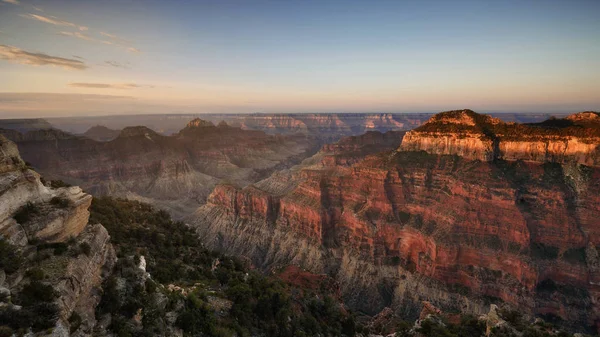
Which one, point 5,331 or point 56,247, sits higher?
point 56,247

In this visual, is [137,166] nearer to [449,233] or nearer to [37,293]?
[449,233]

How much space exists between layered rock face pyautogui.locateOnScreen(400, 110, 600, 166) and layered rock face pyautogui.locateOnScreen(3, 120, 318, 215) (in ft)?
236

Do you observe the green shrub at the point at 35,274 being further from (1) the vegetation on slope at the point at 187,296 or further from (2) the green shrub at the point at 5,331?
(2) the green shrub at the point at 5,331

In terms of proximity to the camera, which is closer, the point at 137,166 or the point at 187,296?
the point at 187,296

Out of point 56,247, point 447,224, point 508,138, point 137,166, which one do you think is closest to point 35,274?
point 56,247

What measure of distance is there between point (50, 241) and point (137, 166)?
138 metres

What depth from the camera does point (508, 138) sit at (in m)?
61.9

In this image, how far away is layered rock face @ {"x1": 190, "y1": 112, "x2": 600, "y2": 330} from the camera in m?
48.9

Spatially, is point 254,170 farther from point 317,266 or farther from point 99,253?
point 99,253

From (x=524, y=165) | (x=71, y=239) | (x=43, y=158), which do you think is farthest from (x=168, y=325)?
(x=43, y=158)

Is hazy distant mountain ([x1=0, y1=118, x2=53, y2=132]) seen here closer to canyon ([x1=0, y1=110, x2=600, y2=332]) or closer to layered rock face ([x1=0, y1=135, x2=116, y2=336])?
canyon ([x1=0, y1=110, x2=600, y2=332])

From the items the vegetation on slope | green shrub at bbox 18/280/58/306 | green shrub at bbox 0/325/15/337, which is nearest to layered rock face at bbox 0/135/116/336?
green shrub at bbox 18/280/58/306

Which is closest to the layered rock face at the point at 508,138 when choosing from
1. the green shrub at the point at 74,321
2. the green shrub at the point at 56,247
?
the green shrub at the point at 56,247

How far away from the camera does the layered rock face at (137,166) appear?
122 meters
